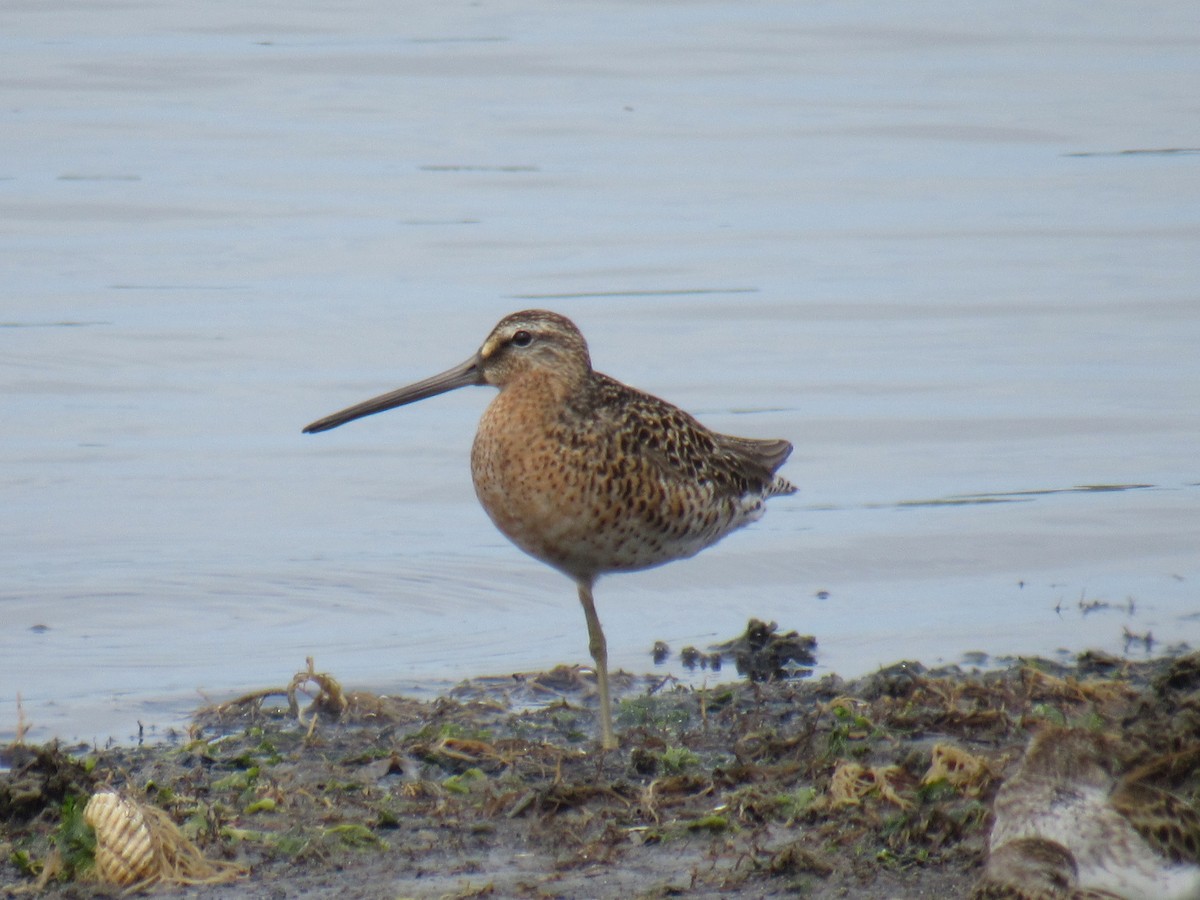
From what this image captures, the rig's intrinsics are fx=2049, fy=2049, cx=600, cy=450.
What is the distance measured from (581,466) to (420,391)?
98cm

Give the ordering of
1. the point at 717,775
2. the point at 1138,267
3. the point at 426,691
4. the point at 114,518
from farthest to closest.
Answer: the point at 1138,267 < the point at 114,518 < the point at 426,691 < the point at 717,775

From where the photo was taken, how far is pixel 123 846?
4.91m

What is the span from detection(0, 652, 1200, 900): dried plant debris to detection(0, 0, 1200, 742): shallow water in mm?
1030

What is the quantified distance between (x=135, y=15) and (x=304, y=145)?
206 inches

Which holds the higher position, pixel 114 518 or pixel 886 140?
pixel 886 140

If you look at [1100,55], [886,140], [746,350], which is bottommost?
[746,350]

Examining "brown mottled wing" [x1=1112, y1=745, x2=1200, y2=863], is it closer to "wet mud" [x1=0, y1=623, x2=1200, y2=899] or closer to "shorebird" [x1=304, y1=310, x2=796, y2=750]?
"wet mud" [x1=0, y1=623, x2=1200, y2=899]

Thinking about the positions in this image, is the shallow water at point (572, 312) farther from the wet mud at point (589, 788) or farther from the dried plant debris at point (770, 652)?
the wet mud at point (589, 788)

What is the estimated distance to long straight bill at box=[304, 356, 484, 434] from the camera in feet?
22.9

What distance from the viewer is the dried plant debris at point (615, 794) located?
16.1 feet

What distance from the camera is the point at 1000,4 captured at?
22.7 m

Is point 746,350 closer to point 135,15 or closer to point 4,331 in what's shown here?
point 4,331

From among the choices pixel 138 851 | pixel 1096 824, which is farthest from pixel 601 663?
pixel 1096 824

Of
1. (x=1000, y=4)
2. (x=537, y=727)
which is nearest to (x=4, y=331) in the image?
(x=537, y=727)
